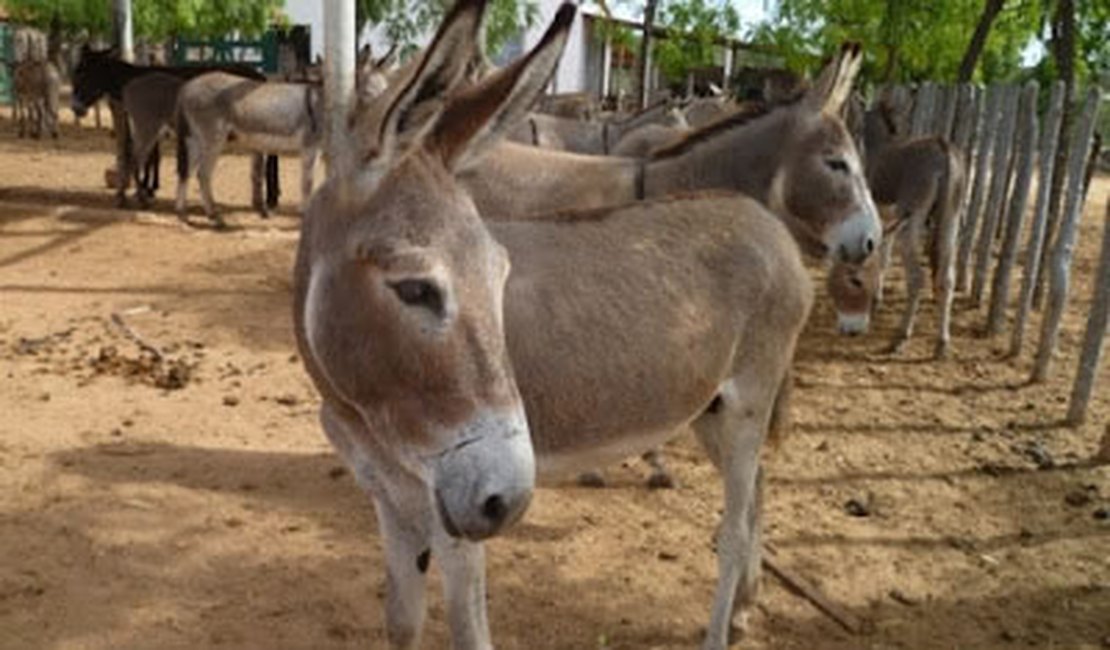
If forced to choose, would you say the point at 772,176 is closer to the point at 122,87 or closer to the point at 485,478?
the point at 485,478

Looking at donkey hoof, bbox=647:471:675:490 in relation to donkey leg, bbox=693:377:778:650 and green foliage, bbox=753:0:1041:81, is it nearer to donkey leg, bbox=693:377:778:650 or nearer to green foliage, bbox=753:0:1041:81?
donkey leg, bbox=693:377:778:650

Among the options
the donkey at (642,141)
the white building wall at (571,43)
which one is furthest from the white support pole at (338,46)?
the white building wall at (571,43)

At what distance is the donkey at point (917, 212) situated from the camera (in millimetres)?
7438

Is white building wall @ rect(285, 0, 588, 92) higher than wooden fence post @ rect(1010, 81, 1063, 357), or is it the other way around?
white building wall @ rect(285, 0, 588, 92)

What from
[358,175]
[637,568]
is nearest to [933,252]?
[637,568]

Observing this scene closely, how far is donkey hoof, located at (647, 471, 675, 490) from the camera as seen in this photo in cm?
496

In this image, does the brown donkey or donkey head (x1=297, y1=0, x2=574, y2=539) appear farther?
the brown donkey

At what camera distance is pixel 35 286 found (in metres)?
7.88

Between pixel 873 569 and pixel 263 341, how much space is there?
4.70 m

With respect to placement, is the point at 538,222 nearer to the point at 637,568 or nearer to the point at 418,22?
the point at 637,568

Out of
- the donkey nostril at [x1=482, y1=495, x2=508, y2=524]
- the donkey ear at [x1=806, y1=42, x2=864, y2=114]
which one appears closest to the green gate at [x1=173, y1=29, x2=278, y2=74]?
the donkey ear at [x1=806, y1=42, x2=864, y2=114]

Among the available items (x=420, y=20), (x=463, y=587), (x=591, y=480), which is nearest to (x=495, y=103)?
(x=463, y=587)

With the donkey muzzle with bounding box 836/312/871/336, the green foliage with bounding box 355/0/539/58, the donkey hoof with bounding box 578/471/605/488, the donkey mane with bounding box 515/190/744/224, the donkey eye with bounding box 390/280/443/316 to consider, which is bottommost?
the donkey hoof with bounding box 578/471/605/488

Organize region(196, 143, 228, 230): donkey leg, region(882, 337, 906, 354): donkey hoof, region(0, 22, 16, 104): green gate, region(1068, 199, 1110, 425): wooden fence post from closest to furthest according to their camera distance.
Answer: region(1068, 199, 1110, 425): wooden fence post → region(882, 337, 906, 354): donkey hoof → region(196, 143, 228, 230): donkey leg → region(0, 22, 16, 104): green gate
